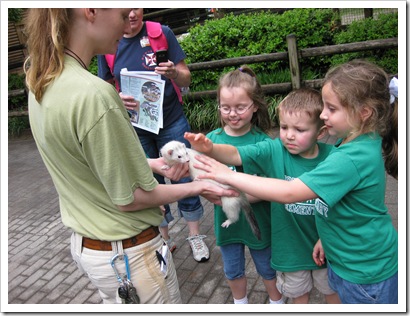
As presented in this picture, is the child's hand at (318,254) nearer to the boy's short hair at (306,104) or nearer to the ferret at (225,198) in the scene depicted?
the ferret at (225,198)

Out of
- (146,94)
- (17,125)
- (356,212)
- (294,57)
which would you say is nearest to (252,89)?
(356,212)

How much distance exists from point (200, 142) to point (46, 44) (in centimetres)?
98

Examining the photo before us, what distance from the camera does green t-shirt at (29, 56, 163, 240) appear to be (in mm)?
1553

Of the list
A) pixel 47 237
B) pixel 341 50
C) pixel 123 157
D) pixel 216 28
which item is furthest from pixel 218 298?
pixel 216 28

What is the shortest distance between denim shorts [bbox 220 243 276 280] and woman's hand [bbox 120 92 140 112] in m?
1.52

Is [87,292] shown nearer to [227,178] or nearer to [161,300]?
[161,300]

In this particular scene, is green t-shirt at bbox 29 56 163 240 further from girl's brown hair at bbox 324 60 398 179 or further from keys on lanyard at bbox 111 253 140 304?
girl's brown hair at bbox 324 60 398 179

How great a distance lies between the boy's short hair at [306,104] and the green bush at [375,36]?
212 inches

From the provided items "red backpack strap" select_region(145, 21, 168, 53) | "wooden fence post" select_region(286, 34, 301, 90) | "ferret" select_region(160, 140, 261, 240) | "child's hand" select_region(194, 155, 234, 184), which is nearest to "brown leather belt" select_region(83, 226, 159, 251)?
"child's hand" select_region(194, 155, 234, 184)

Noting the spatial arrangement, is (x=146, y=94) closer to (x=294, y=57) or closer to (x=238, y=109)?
(x=238, y=109)

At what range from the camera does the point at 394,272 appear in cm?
199

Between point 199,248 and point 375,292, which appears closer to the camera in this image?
point 375,292

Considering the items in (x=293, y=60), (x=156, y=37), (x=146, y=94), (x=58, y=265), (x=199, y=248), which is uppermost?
(x=156, y=37)

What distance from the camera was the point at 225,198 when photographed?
7.57ft
